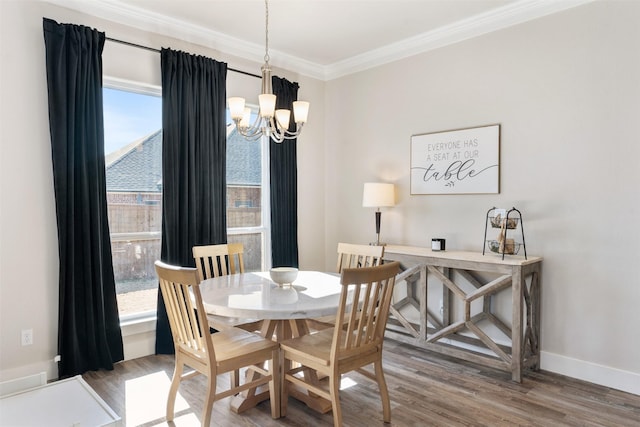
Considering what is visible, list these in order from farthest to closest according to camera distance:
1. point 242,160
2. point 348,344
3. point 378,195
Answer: point 242,160, point 378,195, point 348,344

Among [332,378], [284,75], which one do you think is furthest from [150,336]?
[284,75]

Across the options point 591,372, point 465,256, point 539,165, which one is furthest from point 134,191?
point 591,372

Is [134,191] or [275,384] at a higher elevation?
[134,191]

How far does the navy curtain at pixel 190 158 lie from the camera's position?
11.6 ft

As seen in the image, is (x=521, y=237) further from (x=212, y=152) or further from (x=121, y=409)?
(x=121, y=409)

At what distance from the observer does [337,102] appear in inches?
189

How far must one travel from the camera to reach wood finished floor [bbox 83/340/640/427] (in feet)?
8.24

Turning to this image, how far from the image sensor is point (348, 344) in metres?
2.32

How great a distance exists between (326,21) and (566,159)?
7.07ft

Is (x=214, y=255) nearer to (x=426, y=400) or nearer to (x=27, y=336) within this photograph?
(x=27, y=336)

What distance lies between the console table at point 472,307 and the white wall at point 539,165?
20 cm

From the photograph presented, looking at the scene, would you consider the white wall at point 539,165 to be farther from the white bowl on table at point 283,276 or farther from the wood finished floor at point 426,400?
the white bowl on table at point 283,276

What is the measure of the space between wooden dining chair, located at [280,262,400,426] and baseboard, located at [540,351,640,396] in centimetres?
150

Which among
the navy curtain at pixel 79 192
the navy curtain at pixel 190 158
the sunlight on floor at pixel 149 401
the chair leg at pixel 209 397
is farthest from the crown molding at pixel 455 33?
the sunlight on floor at pixel 149 401
